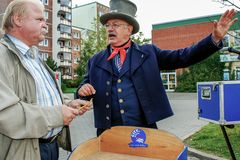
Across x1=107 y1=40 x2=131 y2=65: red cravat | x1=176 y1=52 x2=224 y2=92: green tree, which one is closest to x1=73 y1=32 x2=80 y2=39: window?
x1=176 y1=52 x2=224 y2=92: green tree

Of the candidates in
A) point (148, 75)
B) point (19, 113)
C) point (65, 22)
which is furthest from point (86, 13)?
point (19, 113)

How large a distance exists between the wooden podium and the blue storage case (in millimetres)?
2587

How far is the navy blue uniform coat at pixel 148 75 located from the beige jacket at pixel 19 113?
26.4 inches

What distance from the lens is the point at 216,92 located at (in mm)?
4582

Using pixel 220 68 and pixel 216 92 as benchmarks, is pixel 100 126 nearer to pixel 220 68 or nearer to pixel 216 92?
pixel 216 92

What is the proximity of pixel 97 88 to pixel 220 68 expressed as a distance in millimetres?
33541

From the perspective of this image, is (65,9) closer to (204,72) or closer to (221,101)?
(204,72)

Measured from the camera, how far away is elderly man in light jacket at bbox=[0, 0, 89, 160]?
72.3 inches

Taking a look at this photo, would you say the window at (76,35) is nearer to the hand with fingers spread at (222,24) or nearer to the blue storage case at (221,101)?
the blue storage case at (221,101)

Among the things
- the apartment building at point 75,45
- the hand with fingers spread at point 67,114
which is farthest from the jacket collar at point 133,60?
the apartment building at point 75,45

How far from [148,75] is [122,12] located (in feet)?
1.96

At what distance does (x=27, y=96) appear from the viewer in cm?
206

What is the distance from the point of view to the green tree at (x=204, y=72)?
112ft

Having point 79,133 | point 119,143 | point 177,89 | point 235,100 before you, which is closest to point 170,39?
point 177,89
